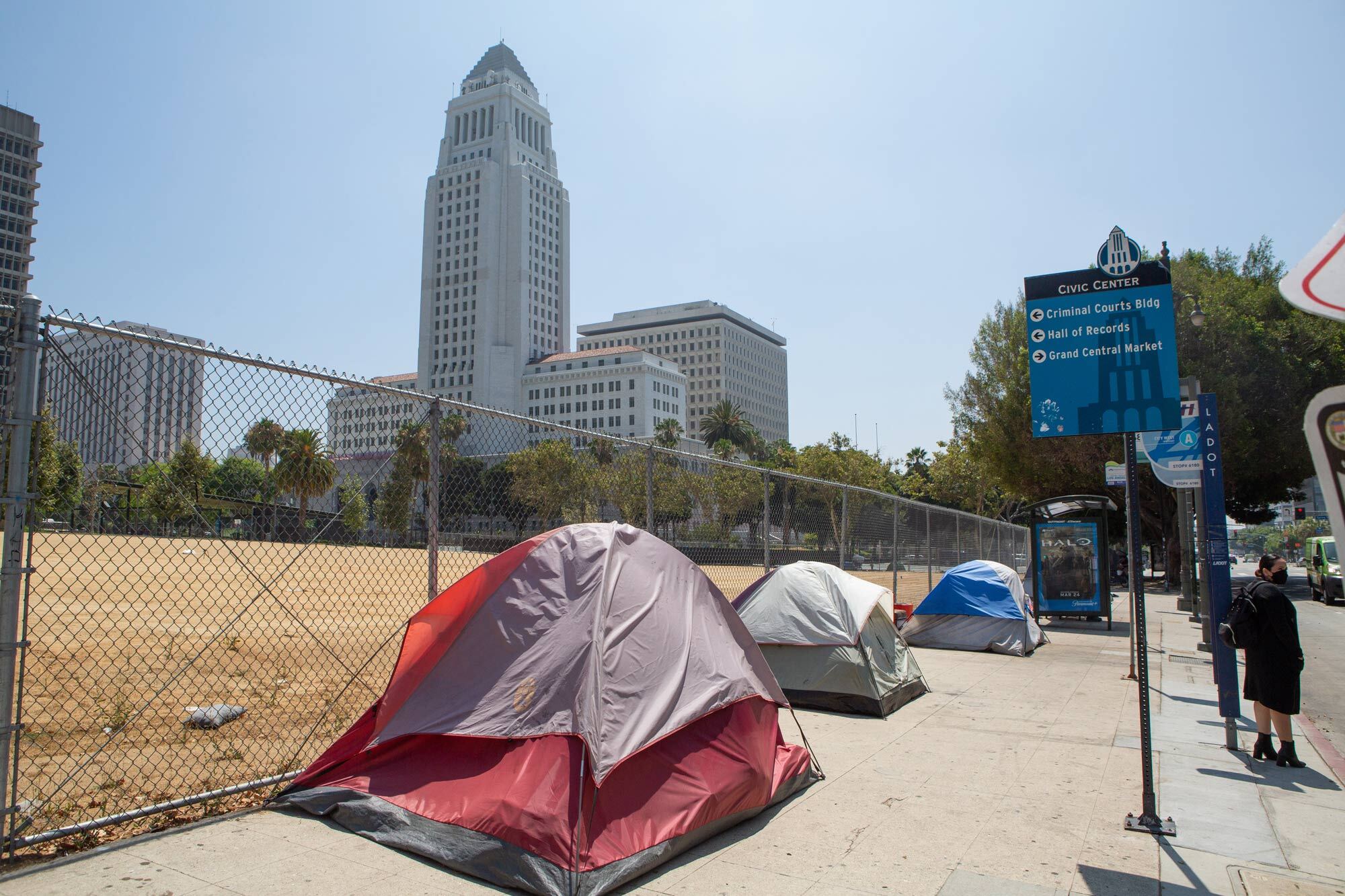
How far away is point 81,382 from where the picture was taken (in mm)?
4262

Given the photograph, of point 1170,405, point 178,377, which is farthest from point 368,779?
point 1170,405

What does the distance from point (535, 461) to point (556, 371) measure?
11407cm

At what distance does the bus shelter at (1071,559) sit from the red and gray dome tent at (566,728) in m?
13.9

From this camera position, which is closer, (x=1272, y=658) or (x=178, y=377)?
(x=178, y=377)

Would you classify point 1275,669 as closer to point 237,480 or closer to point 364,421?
point 364,421

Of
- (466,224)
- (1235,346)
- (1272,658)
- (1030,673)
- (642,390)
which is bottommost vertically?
(1030,673)

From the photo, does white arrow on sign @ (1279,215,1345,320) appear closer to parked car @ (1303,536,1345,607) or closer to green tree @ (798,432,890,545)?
parked car @ (1303,536,1345,607)

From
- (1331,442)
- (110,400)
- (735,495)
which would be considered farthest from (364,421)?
(735,495)

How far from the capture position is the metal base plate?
4.95 metres

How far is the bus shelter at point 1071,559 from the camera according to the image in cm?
1719

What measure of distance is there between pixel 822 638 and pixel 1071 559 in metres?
11.7

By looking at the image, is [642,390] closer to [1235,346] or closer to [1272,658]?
[1235,346]

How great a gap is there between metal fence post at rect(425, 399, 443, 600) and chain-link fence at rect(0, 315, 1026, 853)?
0.01m

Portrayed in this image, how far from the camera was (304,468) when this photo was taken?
5195 millimetres
